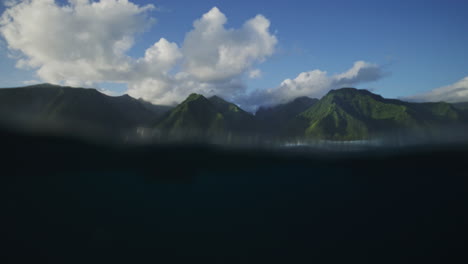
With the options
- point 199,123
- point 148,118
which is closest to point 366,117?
point 199,123

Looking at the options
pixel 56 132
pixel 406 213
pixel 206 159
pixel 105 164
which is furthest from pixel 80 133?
pixel 406 213

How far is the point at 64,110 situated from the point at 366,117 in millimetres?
89664

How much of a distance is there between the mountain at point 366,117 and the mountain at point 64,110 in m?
33.0

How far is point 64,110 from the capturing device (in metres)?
25.5

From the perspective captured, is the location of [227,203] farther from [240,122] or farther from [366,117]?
[366,117]

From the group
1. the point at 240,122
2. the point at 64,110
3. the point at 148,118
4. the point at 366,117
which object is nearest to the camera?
the point at 64,110

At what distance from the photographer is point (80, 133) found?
21578 mm

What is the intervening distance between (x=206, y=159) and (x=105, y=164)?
1129 centimetres

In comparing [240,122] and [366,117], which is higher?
[366,117]

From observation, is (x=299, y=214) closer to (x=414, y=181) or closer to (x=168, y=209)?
(x=414, y=181)

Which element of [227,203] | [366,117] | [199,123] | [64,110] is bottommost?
[227,203]

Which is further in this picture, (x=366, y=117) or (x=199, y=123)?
(x=366, y=117)

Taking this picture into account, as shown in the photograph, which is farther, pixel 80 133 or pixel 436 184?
pixel 436 184

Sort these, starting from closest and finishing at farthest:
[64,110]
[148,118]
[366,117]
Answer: [64,110]
[148,118]
[366,117]
